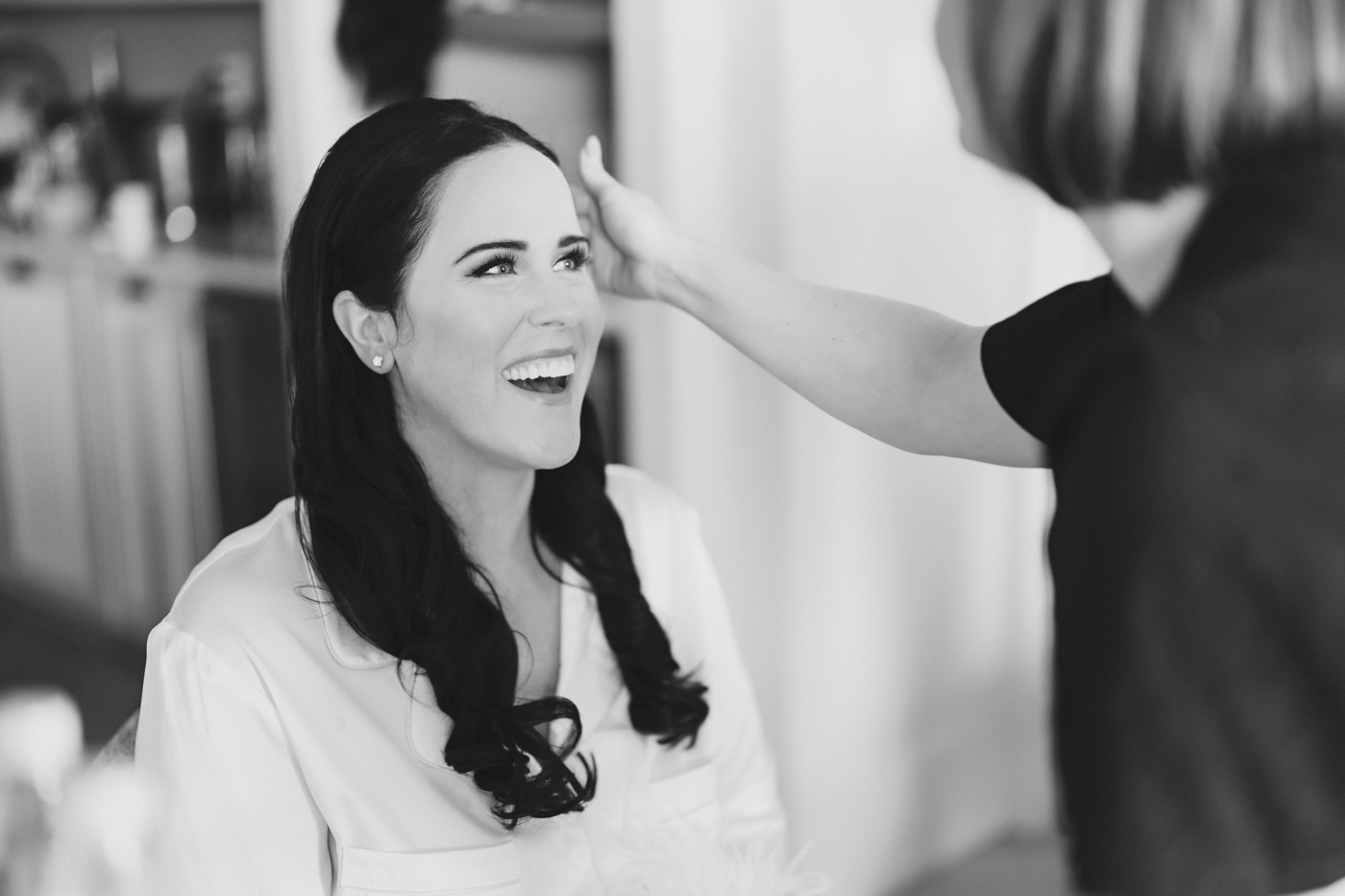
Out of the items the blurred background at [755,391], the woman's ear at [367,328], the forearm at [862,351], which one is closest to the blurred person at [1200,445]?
the forearm at [862,351]

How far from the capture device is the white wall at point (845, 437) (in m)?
1.84

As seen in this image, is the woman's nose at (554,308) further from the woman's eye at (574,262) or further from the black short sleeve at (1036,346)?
the black short sleeve at (1036,346)

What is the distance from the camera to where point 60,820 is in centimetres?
62

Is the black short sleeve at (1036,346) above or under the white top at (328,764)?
above

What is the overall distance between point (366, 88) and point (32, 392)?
4.73ft

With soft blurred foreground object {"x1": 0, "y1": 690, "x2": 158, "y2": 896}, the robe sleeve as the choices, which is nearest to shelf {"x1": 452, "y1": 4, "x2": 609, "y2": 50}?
the robe sleeve

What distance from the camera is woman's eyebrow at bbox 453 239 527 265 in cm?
109

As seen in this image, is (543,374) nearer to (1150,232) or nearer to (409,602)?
(409,602)

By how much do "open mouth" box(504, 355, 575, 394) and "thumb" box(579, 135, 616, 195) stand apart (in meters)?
0.23

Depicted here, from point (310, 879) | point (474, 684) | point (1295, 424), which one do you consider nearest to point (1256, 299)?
point (1295, 424)

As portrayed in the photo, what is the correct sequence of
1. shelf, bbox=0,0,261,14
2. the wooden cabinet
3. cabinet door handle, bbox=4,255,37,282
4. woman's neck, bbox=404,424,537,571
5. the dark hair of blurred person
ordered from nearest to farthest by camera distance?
the dark hair of blurred person, woman's neck, bbox=404,424,537,571, the wooden cabinet, cabinet door handle, bbox=4,255,37,282, shelf, bbox=0,0,261,14

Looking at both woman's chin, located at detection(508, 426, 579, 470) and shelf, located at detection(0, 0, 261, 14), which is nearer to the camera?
woman's chin, located at detection(508, 426, 579, 470)

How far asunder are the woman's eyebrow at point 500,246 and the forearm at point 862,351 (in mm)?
211

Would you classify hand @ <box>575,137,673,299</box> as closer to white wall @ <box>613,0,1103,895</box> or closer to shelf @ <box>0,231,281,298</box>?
white wall @ <box>613,0,1103,895</box>
